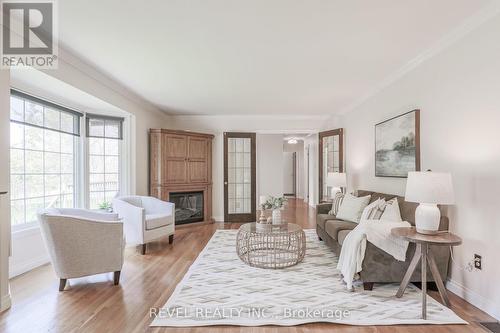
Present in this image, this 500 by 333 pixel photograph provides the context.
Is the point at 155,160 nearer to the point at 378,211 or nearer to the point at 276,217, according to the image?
the point at 276,217

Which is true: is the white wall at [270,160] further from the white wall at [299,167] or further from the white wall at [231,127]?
the white wall at [299,167]

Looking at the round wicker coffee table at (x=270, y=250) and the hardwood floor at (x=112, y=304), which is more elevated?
the round wicker coffee table at (x=270, y=250)

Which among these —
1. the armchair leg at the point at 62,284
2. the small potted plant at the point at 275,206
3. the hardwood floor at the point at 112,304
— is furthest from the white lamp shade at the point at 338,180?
the armchair leg at the point at 62,284

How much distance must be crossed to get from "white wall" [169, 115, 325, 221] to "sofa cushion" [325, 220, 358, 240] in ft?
10.5

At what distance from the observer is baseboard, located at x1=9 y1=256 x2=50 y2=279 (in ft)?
10.2

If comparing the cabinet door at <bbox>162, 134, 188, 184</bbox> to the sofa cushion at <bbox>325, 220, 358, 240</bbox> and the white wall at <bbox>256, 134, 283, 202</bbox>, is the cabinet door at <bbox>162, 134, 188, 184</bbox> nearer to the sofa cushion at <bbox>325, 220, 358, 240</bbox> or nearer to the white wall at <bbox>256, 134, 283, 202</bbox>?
the sofa cushion at <bbox>325, 220, 358, 240</bbox>

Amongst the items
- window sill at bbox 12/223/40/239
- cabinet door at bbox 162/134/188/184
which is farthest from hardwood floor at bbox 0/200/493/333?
cabinet door at bbox 162/134/188/184

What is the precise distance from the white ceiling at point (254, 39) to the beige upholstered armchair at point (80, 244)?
1816mm

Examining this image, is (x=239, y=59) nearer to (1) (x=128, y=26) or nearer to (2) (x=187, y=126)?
(1) (x=128, y=26)

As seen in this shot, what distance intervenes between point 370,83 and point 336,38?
5.70 feet

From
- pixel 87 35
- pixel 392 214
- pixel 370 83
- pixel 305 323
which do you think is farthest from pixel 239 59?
pixel 305 323

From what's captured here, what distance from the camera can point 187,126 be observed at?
21.9ft

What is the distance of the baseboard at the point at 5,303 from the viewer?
2324mm

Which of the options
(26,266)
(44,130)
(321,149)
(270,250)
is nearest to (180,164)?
(44,130)
